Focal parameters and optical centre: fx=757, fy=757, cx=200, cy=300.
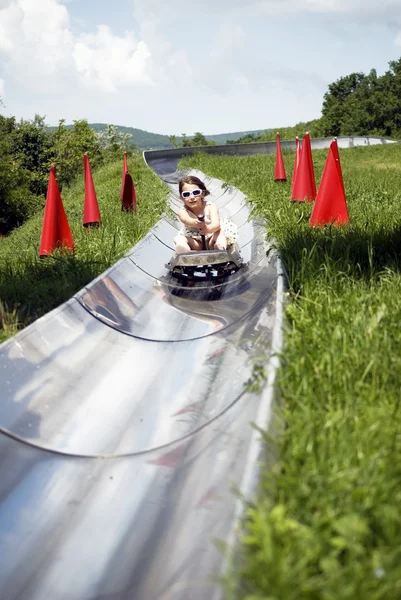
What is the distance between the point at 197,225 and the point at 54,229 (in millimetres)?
1991

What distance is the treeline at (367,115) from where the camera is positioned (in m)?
73.1

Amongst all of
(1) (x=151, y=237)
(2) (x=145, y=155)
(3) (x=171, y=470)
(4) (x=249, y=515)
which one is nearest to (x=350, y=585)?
(4) (x=249, y=515)

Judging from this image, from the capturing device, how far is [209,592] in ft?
8.18

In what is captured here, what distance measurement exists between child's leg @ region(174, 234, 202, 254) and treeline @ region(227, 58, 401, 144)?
6151 cm

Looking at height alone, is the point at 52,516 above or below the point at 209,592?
below

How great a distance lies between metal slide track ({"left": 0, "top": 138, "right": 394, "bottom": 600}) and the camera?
10.0 ft

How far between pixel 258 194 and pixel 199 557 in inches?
380

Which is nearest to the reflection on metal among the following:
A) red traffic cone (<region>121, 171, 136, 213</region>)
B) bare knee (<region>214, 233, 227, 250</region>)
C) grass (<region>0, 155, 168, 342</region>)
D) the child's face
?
bare knee (<region>214, 233, 227, 250</region>)

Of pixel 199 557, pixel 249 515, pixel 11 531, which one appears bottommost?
pixel 11 531

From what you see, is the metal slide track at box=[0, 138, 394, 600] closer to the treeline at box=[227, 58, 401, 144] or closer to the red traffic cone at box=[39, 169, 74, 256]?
the red traffic cone at box=[39, 169, 74, 256]

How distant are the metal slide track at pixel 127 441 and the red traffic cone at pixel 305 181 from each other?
472 cm

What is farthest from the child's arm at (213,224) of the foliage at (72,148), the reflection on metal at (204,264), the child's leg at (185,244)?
the foliage at (72,148)

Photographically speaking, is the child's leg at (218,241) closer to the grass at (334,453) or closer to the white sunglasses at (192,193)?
the white sunglasses at (192,193)

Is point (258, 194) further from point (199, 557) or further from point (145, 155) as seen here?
point (145, 155)
